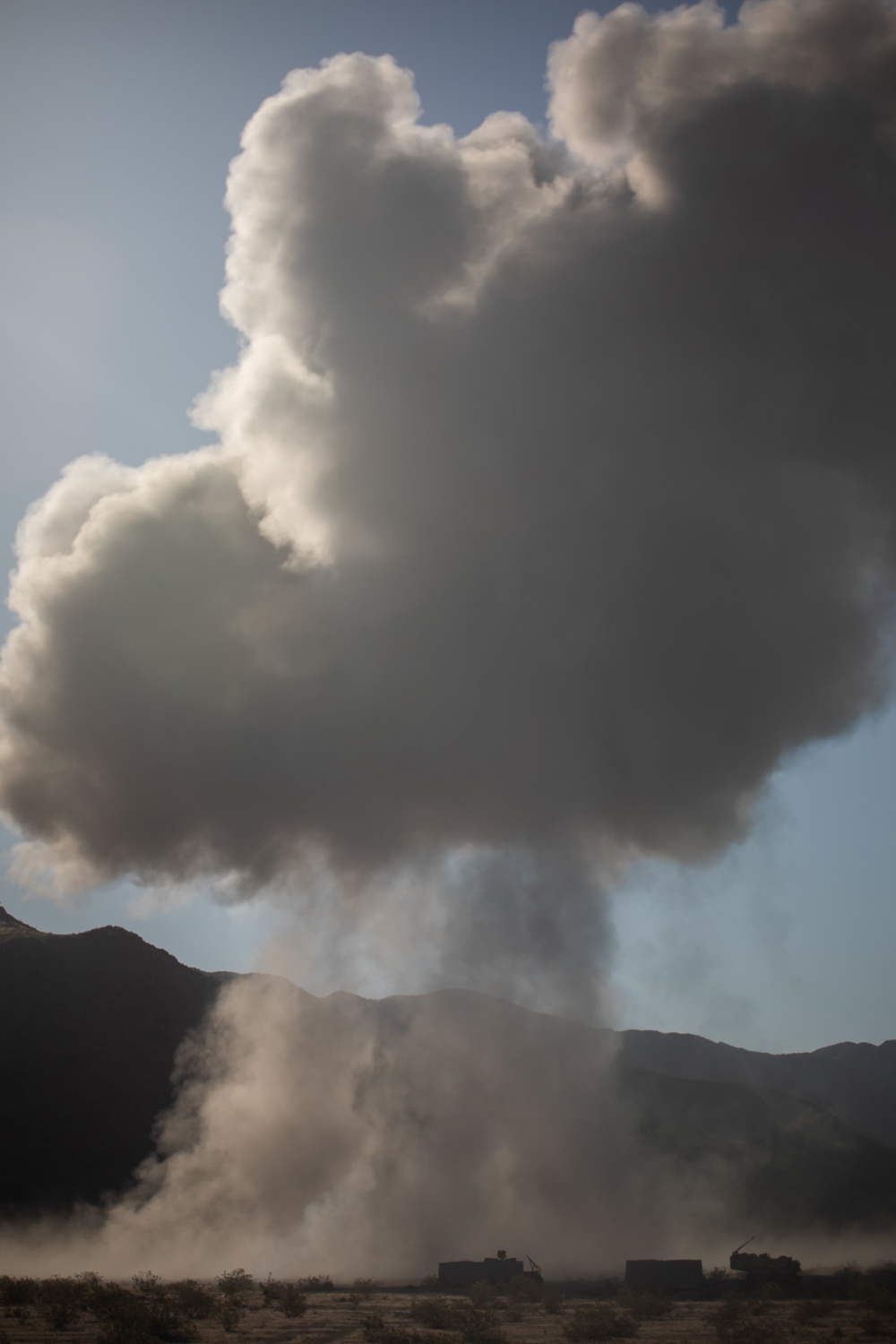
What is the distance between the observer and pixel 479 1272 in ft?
205

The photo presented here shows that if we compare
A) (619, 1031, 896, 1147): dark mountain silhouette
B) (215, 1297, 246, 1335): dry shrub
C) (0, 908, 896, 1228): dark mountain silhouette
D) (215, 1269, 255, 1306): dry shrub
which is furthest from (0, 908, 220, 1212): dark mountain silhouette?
(619, 1031, 896, 1147): dark mountain silhouette

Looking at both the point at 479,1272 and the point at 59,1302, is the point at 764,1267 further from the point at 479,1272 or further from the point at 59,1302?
the point at 59,1302

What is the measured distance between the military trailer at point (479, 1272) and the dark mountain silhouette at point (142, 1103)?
24.0 m

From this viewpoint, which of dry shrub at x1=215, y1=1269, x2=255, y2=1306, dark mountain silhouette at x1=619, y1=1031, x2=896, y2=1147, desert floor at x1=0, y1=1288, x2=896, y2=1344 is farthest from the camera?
dark mountain silhouette at x1=619, y1=1031, x2=896, y2=1147

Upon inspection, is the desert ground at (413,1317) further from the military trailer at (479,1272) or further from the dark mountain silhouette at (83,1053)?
the dark mountain silhouette at (83,1053)

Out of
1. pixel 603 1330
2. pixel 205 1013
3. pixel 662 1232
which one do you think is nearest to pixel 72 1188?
pixel 205 1013

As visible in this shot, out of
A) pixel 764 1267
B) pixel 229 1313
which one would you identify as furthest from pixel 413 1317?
pixel 764 1267

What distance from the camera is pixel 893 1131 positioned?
180 m

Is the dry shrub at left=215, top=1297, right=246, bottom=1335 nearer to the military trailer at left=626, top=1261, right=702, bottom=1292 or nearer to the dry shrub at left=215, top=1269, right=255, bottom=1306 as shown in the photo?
the dry shrub at left=215, top=1269, right=255, bottom=1306

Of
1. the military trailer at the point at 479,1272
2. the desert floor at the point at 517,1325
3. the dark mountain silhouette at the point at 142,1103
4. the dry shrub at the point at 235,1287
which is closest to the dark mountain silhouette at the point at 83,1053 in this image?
the dark mountain silhouette at the point at 142,1103

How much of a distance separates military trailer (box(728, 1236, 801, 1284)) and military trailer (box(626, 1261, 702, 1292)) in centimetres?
342

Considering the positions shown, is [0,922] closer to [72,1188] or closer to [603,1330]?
[72,1188]

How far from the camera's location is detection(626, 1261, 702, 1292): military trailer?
58.8 m

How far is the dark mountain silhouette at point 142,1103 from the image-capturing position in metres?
86.7
